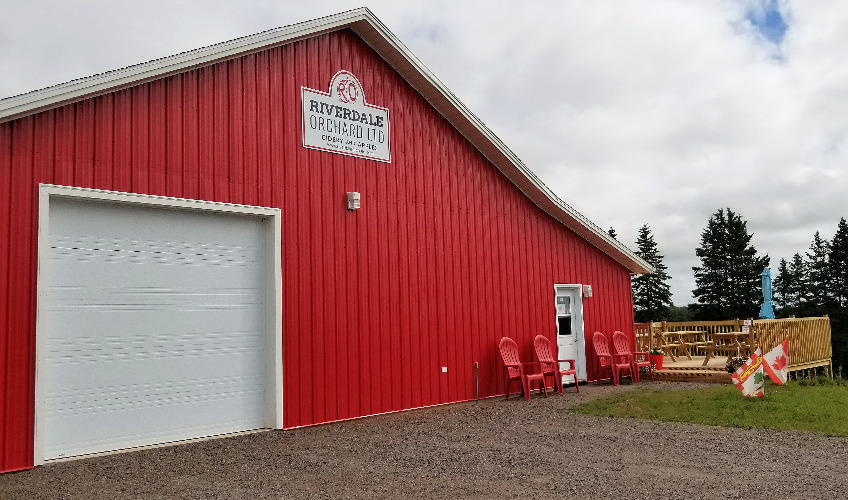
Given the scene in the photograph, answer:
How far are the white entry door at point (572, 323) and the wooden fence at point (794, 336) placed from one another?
2.78 metres

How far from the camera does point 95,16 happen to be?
33.6 ft

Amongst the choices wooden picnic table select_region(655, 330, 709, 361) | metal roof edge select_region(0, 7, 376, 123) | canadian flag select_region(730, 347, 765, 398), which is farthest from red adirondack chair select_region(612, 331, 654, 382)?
Result: metal roof edge select_region(0, 7, 376, 123)

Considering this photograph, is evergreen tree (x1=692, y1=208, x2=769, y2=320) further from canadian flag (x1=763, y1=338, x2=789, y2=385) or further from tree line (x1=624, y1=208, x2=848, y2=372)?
canadian flag (x1=763, y1=338, x2=789, y2=385)

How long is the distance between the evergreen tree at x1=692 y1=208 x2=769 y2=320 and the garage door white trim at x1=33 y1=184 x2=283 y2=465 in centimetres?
4619

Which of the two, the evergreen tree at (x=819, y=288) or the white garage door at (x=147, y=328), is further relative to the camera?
the evergreen tree at (x=819, y=288)

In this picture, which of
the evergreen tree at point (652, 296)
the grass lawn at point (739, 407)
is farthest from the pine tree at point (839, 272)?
the grass lawn at point (739, 407)

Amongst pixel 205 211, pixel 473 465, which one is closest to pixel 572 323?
pixel 473 465

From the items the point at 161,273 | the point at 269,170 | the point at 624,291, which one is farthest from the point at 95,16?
the point at 624,291

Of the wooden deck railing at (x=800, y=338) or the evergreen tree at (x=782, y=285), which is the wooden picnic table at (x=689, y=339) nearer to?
the wooden deck railing at (x=800, y=338)

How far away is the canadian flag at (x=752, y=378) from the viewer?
1027 cm

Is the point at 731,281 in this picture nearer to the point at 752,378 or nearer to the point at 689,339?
the point at 689,339

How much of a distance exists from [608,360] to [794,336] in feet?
13.2

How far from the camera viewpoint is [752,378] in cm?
1030

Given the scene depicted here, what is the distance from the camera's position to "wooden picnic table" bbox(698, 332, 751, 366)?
48.2ft
